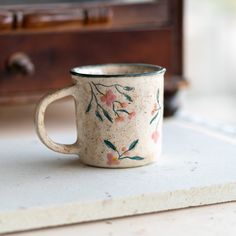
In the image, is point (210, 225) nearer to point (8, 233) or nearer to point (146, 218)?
point (146, 218)

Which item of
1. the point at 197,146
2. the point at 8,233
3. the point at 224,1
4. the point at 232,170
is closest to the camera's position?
the point at 8,233

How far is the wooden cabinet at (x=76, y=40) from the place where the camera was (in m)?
0.98

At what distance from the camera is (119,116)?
0.63 m

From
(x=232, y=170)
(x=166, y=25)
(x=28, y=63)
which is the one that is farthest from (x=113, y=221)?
(x=166, y=25)

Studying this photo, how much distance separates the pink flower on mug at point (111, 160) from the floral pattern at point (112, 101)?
0.04m

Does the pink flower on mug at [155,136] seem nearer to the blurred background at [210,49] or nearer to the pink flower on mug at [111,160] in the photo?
the pink flower on mug at [111,160]

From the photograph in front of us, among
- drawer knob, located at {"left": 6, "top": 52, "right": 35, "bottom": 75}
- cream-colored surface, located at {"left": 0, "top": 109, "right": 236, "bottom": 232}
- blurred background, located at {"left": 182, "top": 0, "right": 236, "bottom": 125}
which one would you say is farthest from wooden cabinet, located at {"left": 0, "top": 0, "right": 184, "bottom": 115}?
blurred background, located at {"left": 182, "top": 0, "right": 236, "bottom": 125}

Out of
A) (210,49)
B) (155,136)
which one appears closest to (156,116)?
(155,136)

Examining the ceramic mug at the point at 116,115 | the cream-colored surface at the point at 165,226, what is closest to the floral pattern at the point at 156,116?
the ceramic mug at the point at 116,115

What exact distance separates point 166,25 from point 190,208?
56 centimetres

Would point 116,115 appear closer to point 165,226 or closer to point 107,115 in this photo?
point 107,115

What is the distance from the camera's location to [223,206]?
0.58m

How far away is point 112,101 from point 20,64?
382mm

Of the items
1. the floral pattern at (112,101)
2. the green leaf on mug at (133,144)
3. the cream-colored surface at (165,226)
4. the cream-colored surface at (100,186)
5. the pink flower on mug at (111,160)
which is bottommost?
the cream-colored surface at (165,226)
